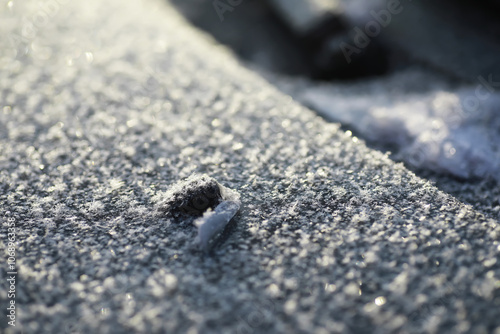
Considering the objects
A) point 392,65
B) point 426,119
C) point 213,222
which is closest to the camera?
point 213,222

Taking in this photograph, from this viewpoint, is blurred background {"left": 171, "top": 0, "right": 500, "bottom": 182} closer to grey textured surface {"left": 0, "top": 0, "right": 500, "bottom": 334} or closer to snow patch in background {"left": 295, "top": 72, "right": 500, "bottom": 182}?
snow patch in background {"left": 295, "top": 72, "right": 500, "bottom": 182}

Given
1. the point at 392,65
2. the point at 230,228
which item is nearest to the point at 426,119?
the point at 392,65

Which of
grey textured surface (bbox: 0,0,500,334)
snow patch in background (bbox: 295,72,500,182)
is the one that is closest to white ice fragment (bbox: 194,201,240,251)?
grey textured surface (bbox: 0,0,500,334)

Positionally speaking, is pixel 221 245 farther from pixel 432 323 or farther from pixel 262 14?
pixel 262 14

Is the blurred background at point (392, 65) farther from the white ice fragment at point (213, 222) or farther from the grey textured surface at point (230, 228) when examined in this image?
the white ice fragment at point (213, 222)

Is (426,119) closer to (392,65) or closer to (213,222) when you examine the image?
(392,65)

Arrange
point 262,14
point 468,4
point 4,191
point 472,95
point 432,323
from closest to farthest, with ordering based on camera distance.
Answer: point 432,323
point 4,191
point 472,95
point 468,4
point 262,14

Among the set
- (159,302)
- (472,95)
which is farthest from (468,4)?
(159,302)

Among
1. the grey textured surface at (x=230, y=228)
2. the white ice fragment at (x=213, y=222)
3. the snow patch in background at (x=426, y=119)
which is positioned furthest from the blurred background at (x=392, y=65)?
the white ice fragment at (x=213, y=222)
